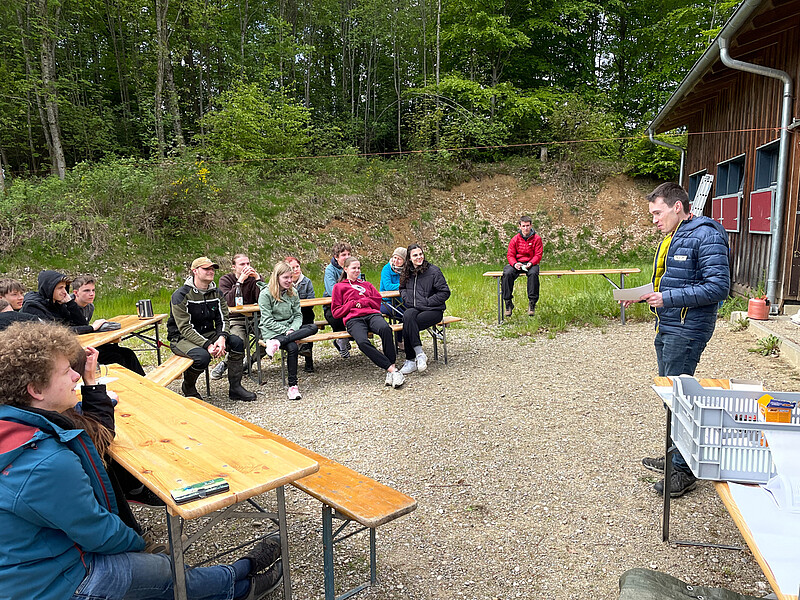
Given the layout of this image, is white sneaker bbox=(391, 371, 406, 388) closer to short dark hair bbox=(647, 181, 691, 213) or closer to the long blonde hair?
the long blonde hair

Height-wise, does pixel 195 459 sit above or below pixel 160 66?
below

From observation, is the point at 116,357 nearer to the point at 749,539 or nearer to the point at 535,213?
the point at 749,539

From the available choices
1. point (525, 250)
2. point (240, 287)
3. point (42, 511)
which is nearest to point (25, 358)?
point (42, 511)

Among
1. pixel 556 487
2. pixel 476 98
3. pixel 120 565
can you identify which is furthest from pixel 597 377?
pixel 476 98

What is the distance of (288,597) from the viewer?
8.88ft

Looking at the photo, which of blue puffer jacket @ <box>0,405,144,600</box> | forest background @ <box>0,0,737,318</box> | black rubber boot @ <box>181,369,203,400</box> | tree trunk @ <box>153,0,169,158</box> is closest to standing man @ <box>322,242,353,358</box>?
black rubber boot @ <box>181,369,203,400</box>

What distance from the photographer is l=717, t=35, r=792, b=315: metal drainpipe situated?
7801 millimetres

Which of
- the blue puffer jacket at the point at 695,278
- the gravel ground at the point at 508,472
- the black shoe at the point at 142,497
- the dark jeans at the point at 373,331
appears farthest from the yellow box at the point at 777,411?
the dark jeans at the point at 373,331

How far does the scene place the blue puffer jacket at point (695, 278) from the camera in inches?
137

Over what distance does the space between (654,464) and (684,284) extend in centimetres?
135

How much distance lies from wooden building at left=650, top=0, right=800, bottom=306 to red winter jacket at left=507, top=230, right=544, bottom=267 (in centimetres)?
342

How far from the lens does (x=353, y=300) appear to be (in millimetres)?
6770

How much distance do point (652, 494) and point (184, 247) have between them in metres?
13.0

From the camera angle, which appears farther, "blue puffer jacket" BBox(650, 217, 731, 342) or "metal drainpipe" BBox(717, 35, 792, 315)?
"metal drainpipe" BBox(717, 35, 792, 315)
